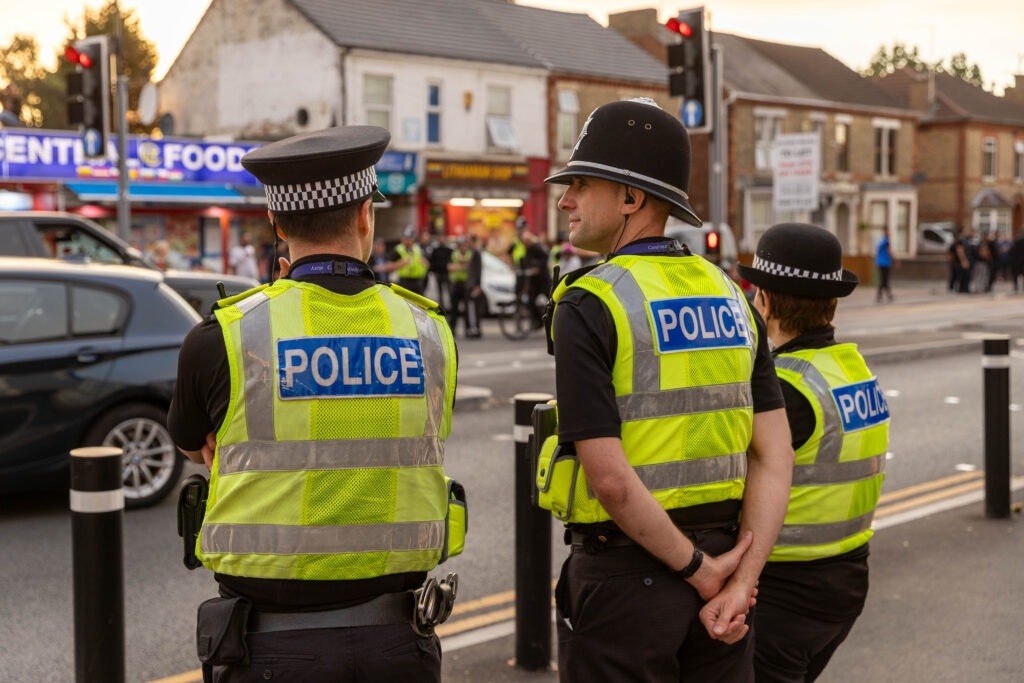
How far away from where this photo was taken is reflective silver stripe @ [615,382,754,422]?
255 centimetres

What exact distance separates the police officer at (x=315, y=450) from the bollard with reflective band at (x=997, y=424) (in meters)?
4.97

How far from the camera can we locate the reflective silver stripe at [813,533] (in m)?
3.24

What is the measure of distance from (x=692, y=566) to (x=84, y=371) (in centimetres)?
603

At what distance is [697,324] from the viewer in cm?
262

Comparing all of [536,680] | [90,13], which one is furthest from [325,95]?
[536,680]

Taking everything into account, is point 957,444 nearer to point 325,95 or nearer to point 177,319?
point 177,319

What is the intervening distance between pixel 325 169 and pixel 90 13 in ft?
169

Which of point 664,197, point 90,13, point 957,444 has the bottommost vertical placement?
point 957,444

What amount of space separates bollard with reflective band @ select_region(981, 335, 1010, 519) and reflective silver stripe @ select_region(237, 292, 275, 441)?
5.20 metres

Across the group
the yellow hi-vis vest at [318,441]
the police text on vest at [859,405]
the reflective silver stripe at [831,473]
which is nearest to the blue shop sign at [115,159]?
the police text on vest at [859,405]

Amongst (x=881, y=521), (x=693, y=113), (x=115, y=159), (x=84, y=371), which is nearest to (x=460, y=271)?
(x=693, y=113)

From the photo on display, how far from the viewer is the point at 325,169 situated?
101 inches

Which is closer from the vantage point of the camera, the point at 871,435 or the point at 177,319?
the point at 871,435

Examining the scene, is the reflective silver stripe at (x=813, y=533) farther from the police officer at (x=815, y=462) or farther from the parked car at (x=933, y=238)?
the parked car at (x=933, y=238)
